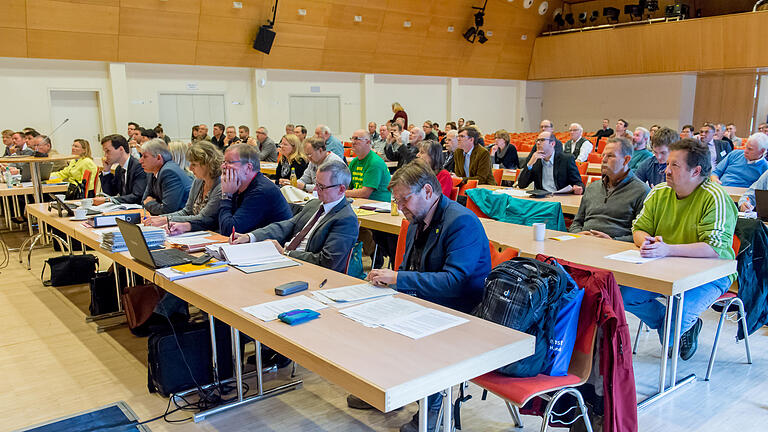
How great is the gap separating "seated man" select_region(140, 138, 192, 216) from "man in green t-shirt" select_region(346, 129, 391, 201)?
1.64 m

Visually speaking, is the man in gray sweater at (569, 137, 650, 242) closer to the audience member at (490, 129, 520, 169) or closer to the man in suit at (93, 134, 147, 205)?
the man in suit at (93, 134, 147, 205)

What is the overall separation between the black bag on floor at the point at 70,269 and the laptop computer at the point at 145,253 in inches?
101

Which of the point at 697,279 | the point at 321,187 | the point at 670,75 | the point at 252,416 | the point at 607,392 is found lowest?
the point at 252,416

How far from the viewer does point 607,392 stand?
2.24 m

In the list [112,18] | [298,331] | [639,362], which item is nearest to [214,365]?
[298,331]

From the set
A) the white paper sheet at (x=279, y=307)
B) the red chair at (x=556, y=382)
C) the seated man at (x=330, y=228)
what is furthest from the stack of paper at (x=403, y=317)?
the seated man at (x=330, y=228)

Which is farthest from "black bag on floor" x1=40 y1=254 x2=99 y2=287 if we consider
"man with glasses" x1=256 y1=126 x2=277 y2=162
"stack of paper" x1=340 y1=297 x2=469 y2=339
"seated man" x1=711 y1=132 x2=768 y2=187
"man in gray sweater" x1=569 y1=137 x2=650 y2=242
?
"seated man" x1=711 y1=132 x2=768 y2=187

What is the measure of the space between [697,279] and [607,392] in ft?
3.05

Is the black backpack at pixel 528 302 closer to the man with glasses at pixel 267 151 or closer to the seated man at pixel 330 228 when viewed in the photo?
the seated man at pixel 330 228

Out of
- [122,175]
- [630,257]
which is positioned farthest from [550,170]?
[122,175]

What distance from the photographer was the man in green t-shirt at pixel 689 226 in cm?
308

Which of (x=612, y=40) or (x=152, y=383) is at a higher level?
(x=612, y=40)

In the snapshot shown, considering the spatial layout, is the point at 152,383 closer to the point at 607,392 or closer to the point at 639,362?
the point at 607,392

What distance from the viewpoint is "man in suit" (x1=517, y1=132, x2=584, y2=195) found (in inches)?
221
